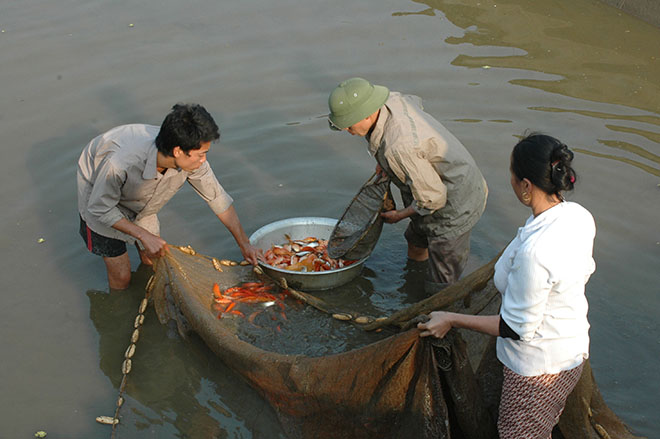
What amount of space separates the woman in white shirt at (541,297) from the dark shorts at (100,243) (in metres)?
2.94

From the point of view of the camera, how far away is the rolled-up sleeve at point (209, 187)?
467cm

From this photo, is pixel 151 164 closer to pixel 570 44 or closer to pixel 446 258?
pixel 446 258

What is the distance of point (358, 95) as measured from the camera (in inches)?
158

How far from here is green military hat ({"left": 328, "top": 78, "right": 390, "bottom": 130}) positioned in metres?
4.03

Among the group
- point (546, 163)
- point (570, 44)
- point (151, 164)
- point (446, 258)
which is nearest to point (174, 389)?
point (151, 164)

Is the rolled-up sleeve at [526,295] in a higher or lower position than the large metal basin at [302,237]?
higher

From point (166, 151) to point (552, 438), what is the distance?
2961mm

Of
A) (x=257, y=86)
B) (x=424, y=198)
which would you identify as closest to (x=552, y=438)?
(x=424, y=198)

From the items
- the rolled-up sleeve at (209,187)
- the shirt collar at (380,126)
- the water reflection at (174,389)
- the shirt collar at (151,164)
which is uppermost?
the shirt collar at (380,126)

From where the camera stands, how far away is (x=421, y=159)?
13.8 feet

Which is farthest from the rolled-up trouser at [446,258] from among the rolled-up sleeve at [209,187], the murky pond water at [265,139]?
the rolled-up sleeve at [209,187]

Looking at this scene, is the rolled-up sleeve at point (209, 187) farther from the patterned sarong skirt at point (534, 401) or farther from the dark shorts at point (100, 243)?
the patterned sarong skirt at point (534, 401)

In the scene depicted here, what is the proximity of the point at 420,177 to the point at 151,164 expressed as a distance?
1897mm

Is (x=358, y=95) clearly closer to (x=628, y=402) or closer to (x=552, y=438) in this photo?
(x=552, y=438)
